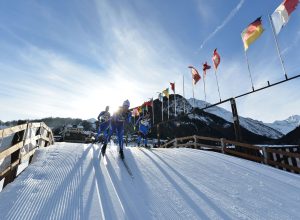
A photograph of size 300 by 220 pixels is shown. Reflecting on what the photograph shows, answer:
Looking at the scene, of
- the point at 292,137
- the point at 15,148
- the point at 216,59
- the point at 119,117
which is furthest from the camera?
the point at 292,137

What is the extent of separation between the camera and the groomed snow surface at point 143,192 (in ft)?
14.2

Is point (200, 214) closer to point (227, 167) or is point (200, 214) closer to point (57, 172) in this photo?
point (57, 172)

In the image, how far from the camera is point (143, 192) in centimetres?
553

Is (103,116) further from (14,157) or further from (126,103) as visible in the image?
(14,157)

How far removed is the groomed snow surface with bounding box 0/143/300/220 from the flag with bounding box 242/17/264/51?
288 inches

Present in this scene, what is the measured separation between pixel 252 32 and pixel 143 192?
10.8 m

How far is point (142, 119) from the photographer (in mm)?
17031

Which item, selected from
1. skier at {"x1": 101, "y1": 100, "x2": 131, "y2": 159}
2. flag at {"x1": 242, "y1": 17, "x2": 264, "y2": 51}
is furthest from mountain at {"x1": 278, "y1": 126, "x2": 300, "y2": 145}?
skier at {"x1": 101, "y1": 100, "x2": 131, "y2": 159}

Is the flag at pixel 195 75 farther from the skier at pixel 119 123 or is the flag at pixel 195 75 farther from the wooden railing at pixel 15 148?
the wooden railing at pixel 15 148

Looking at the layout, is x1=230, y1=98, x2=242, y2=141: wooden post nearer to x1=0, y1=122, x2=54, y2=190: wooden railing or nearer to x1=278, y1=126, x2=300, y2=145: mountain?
x1=0, y1=122, x2=54, y2=190: wooden railing

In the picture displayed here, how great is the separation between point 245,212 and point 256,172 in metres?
3.83

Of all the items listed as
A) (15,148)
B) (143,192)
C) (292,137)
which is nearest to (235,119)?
(143,192)

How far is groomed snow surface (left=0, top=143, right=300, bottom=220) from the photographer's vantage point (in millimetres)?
4320

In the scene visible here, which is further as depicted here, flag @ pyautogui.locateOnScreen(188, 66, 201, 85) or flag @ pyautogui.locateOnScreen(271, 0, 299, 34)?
flag @ pyautogui.locateOnScreen(188, 66, 201, 85)
